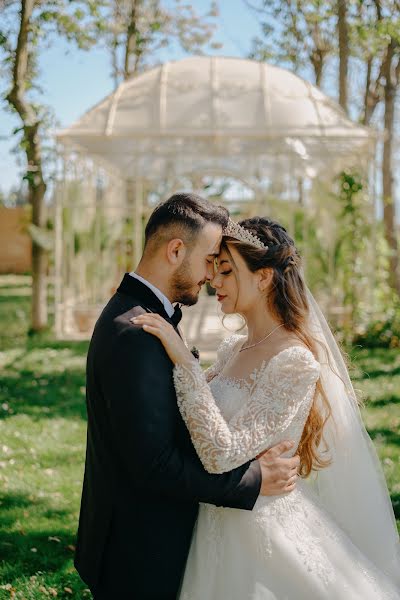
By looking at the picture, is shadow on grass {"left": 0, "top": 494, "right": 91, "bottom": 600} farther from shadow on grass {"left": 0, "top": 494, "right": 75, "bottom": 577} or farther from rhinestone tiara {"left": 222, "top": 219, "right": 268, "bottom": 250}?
rhinestone tiara {"left": 222, "top": 219, "right": 268, "bottom": 250}

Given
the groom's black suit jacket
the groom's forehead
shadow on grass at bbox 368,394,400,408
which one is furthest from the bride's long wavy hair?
shadow on grass at bbox 368,394,400,408

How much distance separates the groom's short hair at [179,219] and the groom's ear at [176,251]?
2 centimetres

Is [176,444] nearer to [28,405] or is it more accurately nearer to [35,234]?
[28,405]

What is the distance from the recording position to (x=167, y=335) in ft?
7.74

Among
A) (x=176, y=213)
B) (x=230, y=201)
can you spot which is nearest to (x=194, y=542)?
(x=176, y=213)

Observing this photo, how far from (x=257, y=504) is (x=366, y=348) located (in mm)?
8955

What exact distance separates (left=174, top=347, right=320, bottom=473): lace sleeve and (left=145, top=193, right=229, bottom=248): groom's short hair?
0.45 m

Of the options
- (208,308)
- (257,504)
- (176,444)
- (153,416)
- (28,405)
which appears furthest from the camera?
(208,308)

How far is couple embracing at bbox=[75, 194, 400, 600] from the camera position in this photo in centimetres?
231

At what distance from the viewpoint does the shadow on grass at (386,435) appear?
6.41 meters

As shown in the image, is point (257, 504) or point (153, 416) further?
point (257, 504)

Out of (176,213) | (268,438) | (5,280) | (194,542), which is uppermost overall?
(176,213)

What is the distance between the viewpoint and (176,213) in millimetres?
2447

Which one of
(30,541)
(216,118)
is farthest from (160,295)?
(216,118)
